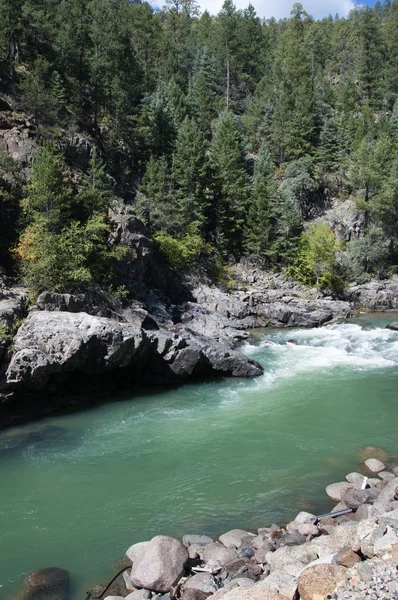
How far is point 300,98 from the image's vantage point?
192 ft

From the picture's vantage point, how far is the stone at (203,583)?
353 inches

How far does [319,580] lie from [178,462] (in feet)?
25.4

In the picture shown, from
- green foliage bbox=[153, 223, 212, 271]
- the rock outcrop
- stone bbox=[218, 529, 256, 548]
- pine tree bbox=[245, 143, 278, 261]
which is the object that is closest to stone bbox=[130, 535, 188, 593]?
stone bbox=[218, 529, 256, 548]

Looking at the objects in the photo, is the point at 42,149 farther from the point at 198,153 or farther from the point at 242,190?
the point at 242,190

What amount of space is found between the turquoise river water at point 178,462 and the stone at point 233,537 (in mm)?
470

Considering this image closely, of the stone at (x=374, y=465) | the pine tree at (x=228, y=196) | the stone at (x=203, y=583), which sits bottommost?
the stone at (x=374, y=465)

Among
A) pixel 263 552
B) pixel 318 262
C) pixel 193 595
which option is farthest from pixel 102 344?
pixel 318 262

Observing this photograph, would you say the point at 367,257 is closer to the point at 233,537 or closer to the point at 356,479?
the point at 356,479

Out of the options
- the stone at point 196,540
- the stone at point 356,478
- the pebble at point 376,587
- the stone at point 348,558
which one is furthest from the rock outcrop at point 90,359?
the pebble at point 376,587

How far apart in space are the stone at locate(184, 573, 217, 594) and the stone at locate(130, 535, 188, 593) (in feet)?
1.13

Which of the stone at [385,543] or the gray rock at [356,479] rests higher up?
the stone at [385,543]

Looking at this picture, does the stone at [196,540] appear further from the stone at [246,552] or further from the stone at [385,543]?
the stone at [385,543]

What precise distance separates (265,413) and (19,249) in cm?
1744

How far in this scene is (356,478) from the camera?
1315 centimetres
